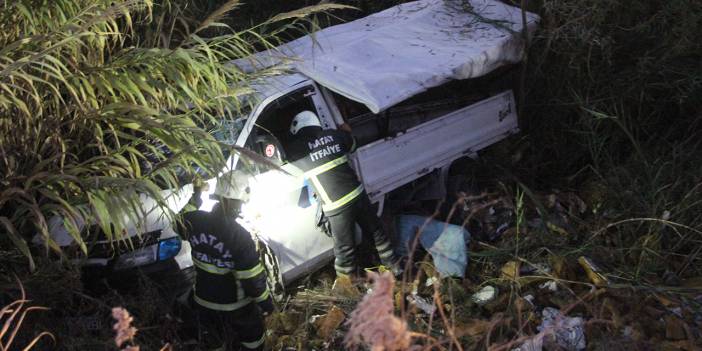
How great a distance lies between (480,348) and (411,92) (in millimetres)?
1862

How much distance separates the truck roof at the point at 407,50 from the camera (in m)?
4.41

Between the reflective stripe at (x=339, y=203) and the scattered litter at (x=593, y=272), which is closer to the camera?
the scattered litter at (x=593, y=272)

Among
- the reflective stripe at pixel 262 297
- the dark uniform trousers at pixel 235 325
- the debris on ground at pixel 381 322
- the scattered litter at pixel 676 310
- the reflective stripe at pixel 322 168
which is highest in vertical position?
the debris on ground at pixel 381 322

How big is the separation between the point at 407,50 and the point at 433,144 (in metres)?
0.79

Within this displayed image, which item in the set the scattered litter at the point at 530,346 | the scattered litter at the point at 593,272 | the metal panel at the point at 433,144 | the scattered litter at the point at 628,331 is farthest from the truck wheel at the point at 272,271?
the scattered litter at the point at 628,331

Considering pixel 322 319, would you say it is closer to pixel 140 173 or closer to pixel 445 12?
pixel 140 173

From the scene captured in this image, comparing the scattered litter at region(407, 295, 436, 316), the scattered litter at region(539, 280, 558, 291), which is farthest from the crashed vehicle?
the scattered litter at region(539, 280, 558, 291)

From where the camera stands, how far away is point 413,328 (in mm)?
3594

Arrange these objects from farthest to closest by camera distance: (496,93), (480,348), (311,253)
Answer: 1. (496,93)
2. (311,253)
3. (480,348)

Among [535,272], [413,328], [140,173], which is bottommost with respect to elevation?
[535,272]

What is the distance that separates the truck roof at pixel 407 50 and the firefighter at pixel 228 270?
1.04 meters

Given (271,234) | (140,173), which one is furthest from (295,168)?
(140,173)

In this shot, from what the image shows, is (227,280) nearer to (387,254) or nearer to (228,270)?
(228,270)

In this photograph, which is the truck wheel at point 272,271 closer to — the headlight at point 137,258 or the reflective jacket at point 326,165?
the reflective jacket at point 326,165
